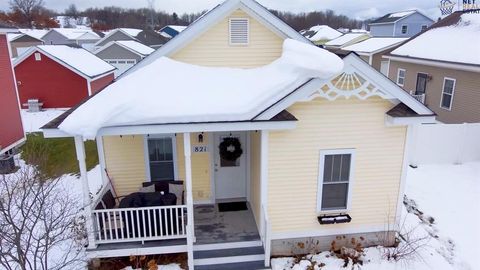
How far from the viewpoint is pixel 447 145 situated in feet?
41.3

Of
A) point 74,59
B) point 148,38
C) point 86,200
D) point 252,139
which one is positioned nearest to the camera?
point 86,200

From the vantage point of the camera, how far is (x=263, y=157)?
725 centimetres

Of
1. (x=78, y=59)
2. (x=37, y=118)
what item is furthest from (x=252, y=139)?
(x=78, y=59)

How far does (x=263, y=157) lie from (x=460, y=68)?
41.6 ft

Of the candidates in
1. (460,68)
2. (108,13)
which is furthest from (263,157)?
(108,13)

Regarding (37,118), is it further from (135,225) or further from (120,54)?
(135,225)

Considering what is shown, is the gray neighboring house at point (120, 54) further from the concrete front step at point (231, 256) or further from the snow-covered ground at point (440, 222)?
the concrete front step at point (231, 256)

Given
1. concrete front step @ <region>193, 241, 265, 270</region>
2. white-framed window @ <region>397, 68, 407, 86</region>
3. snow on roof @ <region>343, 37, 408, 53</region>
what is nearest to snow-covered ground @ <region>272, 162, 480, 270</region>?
concrete front step @ <region>193, 241, 265, 270</region>

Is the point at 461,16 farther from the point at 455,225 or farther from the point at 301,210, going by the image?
the point at 301,210

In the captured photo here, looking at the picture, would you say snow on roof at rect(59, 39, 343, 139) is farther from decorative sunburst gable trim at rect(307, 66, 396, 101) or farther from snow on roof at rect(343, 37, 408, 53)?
snow on roof at rect(343, 37, 408, 53)

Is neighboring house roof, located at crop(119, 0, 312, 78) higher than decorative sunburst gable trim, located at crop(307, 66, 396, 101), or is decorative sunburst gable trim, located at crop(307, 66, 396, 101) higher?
neighboring house roof, located at crop(119, 0, 312, 78)

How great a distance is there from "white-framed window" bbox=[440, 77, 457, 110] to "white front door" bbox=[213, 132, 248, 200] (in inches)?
477

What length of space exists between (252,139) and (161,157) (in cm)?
245

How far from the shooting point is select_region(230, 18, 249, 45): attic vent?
339 inches
